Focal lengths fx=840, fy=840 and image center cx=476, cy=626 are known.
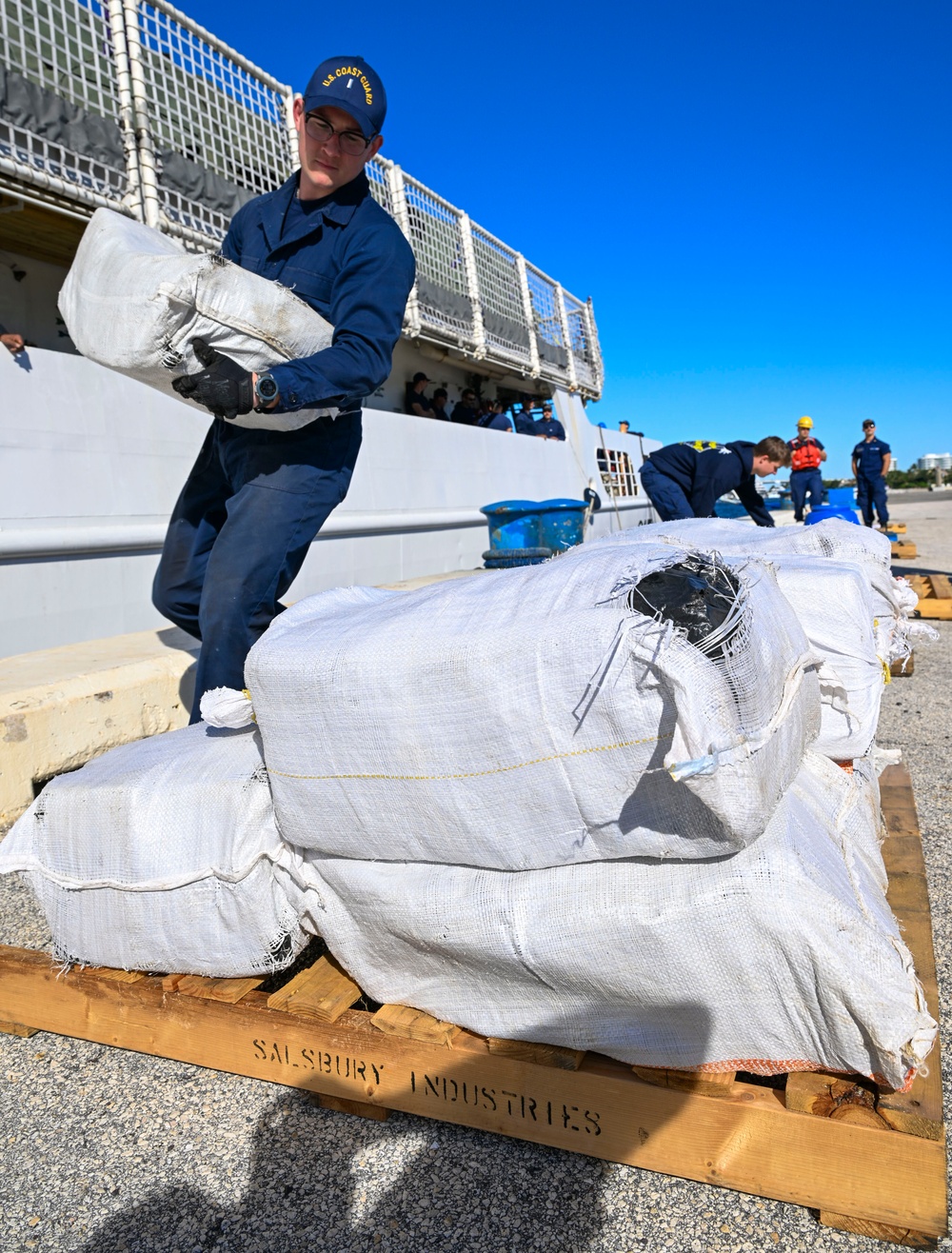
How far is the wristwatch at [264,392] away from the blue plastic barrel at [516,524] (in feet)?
19.2

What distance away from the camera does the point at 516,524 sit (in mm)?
7711

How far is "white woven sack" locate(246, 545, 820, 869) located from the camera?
109 cm

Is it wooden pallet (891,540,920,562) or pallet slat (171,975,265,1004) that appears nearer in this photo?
pallet slat (171,975,265,1004)

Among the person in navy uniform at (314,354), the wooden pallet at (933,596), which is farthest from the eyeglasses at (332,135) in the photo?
the wooden pallet at (933,596)

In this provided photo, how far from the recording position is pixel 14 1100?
1.51 m

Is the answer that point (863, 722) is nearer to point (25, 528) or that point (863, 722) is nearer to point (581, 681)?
point (581, 681)

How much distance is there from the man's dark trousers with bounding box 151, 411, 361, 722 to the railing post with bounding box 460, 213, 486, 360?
355 inches

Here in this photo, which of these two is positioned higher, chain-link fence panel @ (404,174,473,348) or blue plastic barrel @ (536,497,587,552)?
chain-link fence panel @ (404,174,473,348)

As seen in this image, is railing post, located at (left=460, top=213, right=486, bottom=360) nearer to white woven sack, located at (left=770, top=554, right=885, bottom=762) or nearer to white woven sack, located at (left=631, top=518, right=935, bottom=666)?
white woven sack, located at (left=631, top=518, right=935, bottom=666)

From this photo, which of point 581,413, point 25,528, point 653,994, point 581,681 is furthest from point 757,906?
point 581,413

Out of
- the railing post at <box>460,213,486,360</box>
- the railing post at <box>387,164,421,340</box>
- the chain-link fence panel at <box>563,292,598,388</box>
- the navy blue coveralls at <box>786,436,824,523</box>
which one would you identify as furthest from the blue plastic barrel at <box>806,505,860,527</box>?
the chain-link fence panel at <box>563,292,598,388</box>

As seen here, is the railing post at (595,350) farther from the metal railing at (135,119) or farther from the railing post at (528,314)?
the metal railing at (135,119)

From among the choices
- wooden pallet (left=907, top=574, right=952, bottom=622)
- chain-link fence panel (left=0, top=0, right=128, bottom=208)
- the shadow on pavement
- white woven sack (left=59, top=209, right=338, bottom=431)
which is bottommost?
the shadow on pavement

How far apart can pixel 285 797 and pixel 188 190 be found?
19.4 feet
